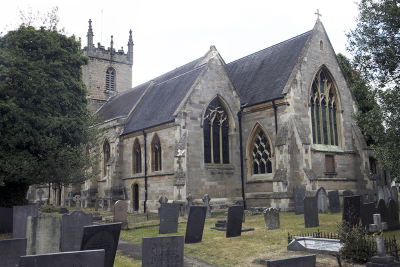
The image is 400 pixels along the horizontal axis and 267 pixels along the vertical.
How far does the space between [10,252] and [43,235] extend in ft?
10.2

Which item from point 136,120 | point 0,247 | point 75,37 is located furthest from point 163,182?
point 0,247

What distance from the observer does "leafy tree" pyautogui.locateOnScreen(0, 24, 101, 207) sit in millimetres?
16141

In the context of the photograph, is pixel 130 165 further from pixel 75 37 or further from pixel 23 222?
pixel 23 222

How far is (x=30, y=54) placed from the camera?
17719mm

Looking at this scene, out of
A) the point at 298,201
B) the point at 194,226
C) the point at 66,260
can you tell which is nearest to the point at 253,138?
the point at 298,201

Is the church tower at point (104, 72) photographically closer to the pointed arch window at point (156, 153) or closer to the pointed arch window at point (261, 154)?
the pointed arch window at point (156, 153)

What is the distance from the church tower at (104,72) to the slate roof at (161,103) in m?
13.8

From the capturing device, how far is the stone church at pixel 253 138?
21562mm

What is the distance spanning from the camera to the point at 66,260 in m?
5.34

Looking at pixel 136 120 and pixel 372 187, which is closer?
pixel 372 187

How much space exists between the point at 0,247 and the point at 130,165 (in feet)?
67.2

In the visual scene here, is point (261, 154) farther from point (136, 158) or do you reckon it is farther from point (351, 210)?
point (351, 210)

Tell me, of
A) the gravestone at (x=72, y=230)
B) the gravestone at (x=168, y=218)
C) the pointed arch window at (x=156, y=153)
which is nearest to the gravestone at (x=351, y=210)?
the gravestone at (x=168, y=218)

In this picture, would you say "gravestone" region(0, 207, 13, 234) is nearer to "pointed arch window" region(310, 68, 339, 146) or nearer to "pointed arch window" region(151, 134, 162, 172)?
"pointed arch window" region(151, 134, 162, 172)
